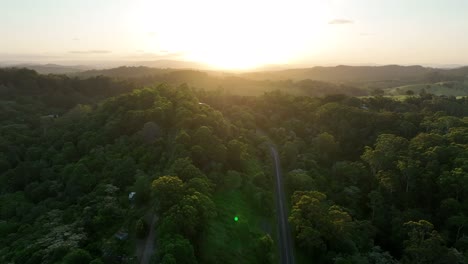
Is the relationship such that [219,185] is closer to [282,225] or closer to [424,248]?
[282,225]

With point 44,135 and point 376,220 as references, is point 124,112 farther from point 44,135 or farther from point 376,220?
point 376,220

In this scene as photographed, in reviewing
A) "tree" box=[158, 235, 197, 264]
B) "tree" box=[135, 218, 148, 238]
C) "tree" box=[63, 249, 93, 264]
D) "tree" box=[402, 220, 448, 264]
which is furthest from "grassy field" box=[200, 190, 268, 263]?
"tree" box=[402, 220, 448, 264]

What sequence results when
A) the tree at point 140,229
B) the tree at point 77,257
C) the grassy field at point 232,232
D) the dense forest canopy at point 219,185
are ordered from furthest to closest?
the dense forest canopy at point 219,185, the tree at point 140,229, the grassy field at point 232,232, the tree at point 77,257

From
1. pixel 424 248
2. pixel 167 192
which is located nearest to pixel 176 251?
pixel 167 192

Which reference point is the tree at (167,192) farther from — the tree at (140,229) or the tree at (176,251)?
the tree at (176,251)

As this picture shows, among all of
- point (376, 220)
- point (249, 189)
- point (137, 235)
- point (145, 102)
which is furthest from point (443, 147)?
point (145, 102)

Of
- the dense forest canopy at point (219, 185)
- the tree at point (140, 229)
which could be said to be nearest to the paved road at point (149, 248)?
the dense forest canopy at point (219, 185)
